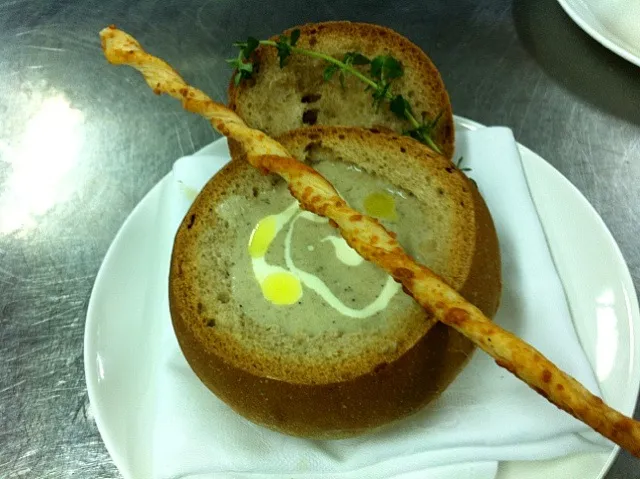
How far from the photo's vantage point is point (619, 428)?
23.5 inches

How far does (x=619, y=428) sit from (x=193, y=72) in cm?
131

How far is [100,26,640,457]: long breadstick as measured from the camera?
61 cm

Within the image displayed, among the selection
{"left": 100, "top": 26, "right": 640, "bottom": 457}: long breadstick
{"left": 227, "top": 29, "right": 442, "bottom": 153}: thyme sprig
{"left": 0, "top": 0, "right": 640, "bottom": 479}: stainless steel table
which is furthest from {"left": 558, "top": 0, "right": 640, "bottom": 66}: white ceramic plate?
{"left": 100, "top": 26, "right": 640, "bottom": 457}: long breadstick

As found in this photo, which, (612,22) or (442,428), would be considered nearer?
(442,428)

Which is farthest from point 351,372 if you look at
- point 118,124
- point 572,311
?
point 118,124

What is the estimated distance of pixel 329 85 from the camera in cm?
107

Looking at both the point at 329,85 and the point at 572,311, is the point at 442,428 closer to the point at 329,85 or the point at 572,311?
the point at 572,311

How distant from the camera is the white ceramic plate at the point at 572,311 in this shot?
0.81 metres

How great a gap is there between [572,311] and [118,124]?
3.63 feet

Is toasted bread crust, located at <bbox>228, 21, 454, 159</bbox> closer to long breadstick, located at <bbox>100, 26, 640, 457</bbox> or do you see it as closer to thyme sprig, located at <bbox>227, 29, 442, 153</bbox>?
thyme sprig, located at <bbox>227, 29, 442, 153</bbox>

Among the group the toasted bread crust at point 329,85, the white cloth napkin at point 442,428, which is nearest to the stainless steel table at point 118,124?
the white cloth napkin at point 442,428

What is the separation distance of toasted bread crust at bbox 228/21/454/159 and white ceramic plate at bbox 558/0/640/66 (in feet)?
1.57

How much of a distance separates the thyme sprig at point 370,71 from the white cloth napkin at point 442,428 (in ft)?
0.83

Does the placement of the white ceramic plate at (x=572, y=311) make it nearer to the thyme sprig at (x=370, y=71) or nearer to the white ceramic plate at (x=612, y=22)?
the thyme sprig at (x=370, y=71)
